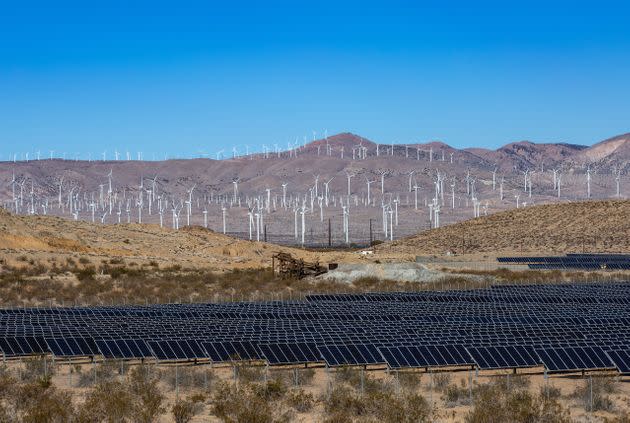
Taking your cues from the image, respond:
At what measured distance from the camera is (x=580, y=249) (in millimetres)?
126375

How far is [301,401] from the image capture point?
2661 cm

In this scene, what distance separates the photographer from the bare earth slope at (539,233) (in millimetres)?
129375

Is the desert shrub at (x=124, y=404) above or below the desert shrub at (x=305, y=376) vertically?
above

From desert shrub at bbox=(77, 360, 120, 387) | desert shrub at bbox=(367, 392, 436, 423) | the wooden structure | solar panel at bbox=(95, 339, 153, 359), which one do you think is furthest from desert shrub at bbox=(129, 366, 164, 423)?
the wooden structure

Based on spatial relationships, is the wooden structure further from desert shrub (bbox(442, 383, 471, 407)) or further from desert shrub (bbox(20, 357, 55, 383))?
desert shrub (bbox(442, 383, 471, 407))

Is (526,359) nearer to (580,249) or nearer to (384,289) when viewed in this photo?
(384,289)

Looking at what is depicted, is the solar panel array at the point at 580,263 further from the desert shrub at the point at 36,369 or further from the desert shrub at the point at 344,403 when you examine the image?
the desert shrub at the point at 344,403

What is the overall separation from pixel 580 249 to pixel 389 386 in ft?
335

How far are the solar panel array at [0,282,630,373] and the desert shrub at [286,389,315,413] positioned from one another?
458cm

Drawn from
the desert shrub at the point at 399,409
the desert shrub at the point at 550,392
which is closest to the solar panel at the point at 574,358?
the desert shrub at the point at 550,392

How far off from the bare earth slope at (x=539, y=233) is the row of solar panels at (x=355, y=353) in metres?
93.7

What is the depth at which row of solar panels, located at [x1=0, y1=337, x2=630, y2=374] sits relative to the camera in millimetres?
31469

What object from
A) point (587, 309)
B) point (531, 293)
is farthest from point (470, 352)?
point (531, 293)

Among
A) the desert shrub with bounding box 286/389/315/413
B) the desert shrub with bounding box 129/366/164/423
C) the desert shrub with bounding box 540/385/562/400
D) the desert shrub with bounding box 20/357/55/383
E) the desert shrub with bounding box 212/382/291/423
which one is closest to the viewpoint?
the desert shrub with bounding box 212/382/291/423
